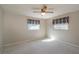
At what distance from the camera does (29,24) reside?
5562 millimetres

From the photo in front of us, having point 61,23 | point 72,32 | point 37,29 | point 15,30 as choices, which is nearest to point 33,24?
point 37,29

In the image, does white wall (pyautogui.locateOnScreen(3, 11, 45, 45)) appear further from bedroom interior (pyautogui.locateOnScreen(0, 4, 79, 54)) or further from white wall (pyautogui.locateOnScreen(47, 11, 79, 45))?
white wall (pyautogui.locateOnScreen(47, 11, 79, 45))

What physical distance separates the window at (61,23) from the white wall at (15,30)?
1.67 metres

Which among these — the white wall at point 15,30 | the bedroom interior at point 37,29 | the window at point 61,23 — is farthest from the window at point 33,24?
the window at point 61,23

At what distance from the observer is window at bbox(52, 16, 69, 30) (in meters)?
4.79

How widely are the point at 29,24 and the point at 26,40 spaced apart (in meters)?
1.14

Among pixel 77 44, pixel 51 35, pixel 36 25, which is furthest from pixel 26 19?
pixel 77 44

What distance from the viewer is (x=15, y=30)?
4.58 meters

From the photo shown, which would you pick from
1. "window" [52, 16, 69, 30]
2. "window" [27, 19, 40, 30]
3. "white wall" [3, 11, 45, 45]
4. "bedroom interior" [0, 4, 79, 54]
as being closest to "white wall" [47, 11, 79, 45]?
"bedroom interior" [0, 4, 79, 54]

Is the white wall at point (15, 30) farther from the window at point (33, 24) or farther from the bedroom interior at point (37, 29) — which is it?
the window at point (33, 24)

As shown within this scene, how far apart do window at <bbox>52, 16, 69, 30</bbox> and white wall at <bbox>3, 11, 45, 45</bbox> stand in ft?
5.49

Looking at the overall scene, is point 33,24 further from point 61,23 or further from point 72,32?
point 72,32

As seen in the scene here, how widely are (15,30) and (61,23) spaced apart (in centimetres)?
302

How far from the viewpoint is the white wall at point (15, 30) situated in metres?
4.09
